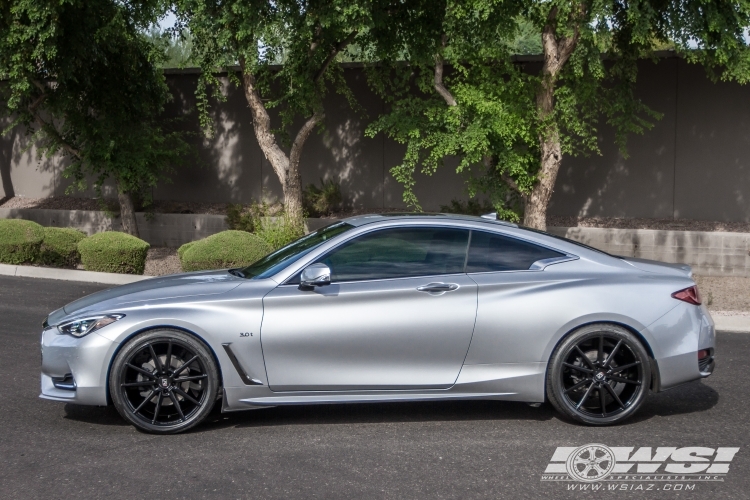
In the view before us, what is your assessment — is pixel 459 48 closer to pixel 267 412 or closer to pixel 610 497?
pixel 267 412

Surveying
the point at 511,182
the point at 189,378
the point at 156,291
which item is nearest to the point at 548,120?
the point at 511,182

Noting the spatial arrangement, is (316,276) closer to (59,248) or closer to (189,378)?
(189,378)

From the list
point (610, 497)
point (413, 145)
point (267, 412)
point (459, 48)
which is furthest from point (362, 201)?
point (610, 497)

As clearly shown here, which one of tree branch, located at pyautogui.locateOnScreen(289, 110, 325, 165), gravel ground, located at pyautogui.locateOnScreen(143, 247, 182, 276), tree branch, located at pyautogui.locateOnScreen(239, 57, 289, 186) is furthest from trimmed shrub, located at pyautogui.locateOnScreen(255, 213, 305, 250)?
gravel ground, located at pyautogui.locateOnScreen(143, 247, 182, 276)

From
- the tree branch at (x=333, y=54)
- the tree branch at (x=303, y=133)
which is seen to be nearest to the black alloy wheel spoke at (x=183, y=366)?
the tree branch at (x=333, y=54)

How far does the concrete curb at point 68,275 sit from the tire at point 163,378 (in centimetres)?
810

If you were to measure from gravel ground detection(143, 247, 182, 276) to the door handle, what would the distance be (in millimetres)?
9575

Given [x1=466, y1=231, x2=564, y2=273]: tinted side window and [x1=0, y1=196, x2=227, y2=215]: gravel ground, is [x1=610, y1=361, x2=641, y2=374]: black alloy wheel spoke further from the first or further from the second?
[x1=0, y1=196, x2=227, y2=215]: gravel ground

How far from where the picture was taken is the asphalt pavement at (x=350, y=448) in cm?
514

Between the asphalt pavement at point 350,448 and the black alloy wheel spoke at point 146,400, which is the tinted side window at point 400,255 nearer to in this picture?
the asphalt pavement at point 350,448

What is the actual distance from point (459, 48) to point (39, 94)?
975 cm

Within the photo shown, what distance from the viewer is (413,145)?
14.0 metres

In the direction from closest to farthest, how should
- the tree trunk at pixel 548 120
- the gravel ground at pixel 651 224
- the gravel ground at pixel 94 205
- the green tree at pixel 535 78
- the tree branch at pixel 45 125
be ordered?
the green tree at pixel 535 78, the tree trunk at pixel 548 120, the gravel ground at pixel 651 224, the tree branch at pixel 45 125, the gravel ground at pixel 94 205

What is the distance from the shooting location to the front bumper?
19.6ft
